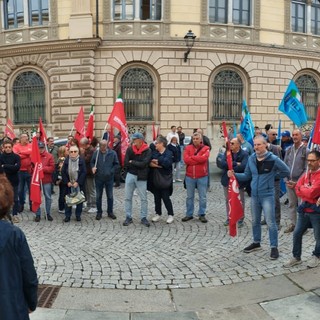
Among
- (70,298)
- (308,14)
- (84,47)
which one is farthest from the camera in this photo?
(308,14)

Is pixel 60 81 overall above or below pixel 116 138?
above

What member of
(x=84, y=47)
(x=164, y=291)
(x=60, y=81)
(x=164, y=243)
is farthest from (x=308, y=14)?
(x=164, y=291)

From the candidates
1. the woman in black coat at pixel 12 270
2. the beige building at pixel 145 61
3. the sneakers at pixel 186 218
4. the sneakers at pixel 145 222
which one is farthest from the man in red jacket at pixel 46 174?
the beige building at pixel 145 61

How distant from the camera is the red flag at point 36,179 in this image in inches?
315

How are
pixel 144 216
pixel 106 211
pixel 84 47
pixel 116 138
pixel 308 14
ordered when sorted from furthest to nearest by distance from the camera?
1. pixel 308 14
2. pixel 84 47
3. pixel 116 138
4. pixel 106 211
5. pixel 144 216

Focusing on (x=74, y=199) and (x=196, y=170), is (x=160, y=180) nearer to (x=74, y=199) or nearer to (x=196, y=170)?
(x=196, y=170)

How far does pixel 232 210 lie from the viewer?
6285 millimetres

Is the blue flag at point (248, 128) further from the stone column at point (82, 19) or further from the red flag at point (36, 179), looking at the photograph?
the stone column at point (82, 19)

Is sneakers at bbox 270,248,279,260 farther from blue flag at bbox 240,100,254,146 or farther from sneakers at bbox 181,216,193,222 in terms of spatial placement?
blue flag at bbox 240,100,254,146

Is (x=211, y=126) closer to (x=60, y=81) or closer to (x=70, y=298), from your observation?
(x=60, y=81)

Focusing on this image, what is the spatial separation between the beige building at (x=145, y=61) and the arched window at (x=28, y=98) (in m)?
0.05

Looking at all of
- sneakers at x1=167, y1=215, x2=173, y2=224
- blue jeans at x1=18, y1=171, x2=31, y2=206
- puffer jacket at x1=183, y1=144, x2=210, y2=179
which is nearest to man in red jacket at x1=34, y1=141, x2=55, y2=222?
blue jeans at x1=18, y1=171, x2=31, y2=206

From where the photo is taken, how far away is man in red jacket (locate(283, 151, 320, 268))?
16.9 ft

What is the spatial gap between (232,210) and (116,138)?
7126 mm
